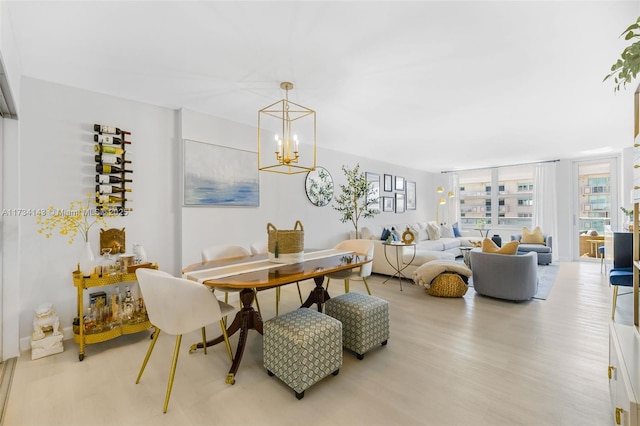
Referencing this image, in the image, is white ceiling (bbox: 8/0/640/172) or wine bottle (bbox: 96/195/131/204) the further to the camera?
wine bottle (bbox: 96/195/131/204)

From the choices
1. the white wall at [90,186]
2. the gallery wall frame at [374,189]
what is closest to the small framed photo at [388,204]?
the gallery wall frame at [374,189]

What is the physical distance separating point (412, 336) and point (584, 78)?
2.96 m

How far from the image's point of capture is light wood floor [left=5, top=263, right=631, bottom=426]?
5.45ft

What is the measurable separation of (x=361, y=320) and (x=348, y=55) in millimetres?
2156

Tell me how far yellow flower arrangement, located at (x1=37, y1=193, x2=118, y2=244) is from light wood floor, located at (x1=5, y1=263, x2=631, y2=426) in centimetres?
105

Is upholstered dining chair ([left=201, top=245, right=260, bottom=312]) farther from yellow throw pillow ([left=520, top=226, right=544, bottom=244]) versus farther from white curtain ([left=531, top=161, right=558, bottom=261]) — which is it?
white curtain ([left=531, top=161, right=558, bottom=261])

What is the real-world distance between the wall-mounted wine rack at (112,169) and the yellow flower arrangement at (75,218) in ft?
0.15

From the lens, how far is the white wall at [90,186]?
2529mm

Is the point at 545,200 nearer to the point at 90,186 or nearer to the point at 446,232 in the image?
Answer: the point at 446,232

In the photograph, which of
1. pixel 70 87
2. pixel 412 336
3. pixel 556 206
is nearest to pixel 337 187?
pixel 412 336

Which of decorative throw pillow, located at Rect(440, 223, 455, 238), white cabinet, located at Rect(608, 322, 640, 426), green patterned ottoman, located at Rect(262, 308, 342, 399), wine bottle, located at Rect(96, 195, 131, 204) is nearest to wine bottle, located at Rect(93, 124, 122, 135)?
wine bottle, located at Rect(96, 195, 131, 204)

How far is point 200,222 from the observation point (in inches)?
141

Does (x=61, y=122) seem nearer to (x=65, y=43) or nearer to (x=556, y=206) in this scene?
(x=65, y=43)

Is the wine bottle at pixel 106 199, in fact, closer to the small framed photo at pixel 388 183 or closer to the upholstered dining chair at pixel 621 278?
the upholstered dining chair at pixel 621 278
